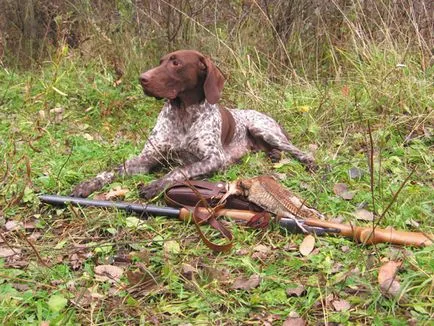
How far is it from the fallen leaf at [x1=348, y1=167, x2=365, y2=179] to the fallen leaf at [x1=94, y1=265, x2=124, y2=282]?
205 centimetres

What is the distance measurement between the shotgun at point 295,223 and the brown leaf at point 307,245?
0.21 ft

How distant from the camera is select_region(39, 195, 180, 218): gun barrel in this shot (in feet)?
11.8

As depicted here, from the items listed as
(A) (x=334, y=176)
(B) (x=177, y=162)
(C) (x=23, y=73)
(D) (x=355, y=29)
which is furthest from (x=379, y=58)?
(C) (x=23, y=73)

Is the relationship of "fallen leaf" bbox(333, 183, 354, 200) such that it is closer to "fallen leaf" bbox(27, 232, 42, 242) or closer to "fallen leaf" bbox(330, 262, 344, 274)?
"fallen leaf" bbox(330, 262, 344, 274)

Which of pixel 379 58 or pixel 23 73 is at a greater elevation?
pixel 379 58

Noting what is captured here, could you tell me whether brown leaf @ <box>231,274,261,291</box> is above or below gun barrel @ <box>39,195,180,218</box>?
above

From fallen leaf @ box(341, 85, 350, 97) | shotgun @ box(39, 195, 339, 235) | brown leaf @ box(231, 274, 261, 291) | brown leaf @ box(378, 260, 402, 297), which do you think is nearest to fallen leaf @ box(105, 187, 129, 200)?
shotgun @ box(39, 195, 339, 235)

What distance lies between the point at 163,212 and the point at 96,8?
16.2ft

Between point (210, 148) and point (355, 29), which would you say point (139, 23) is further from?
point (210, 148)

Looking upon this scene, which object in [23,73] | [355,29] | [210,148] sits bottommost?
[23,73]

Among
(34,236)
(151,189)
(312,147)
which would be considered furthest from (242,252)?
(312,147)

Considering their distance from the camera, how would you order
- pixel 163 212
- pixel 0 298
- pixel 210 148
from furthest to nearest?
1. pixel 210 148
2. pixel 163 212
3. pixel 0 298

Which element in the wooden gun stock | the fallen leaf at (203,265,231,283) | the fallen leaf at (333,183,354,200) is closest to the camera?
the fallen leaf at (203,265,231,283)

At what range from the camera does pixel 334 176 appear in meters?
4.36
